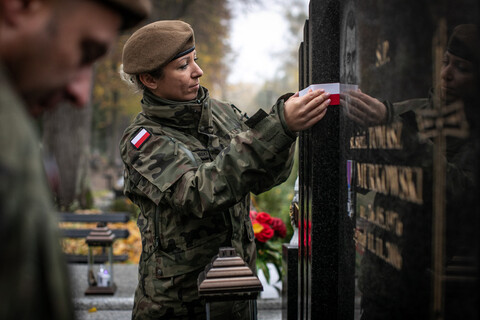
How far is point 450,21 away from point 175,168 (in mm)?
1378

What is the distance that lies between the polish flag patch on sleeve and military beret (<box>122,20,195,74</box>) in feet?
1.08

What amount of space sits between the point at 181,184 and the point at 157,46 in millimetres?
778

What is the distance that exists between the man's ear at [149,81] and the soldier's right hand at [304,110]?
2.78ft

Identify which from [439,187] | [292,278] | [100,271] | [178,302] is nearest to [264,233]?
[292,278]

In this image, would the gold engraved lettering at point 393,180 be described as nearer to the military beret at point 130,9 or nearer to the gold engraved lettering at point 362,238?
the gold engraved lettering at point 362,238

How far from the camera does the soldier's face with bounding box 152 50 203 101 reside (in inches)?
101

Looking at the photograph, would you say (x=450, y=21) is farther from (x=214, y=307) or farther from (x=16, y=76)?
(x=214, y=307)

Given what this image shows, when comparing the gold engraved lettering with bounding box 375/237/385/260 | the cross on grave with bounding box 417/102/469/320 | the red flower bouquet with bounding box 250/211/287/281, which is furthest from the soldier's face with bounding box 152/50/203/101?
the red flower bouquet with bounding box 250/211/287/281

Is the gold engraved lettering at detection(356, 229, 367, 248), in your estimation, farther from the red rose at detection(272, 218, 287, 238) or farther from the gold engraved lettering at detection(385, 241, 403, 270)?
the red rose at detection(272, 218, 287, 238)

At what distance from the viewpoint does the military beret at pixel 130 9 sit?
88cm

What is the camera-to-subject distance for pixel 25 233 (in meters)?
0.63

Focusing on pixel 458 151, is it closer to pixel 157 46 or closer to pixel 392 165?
pixel 392 165

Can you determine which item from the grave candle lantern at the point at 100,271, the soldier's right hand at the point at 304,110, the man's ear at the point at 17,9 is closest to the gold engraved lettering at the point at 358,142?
the soldier's right hand at the point at 304,110

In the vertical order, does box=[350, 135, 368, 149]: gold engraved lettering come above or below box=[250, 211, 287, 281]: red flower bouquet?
above
